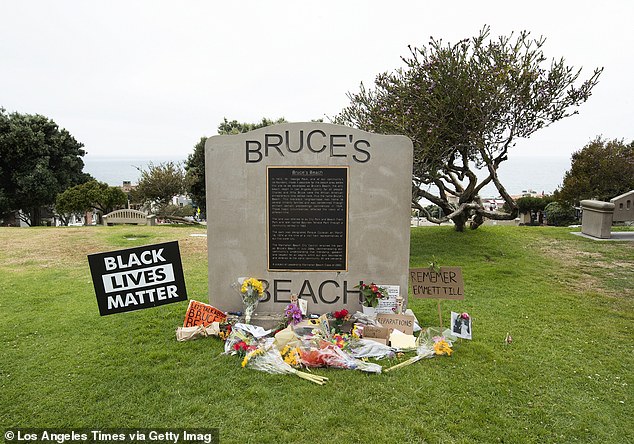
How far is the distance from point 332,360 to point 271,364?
734 mm

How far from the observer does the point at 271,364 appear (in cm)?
520

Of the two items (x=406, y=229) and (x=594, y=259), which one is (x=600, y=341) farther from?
(x=594, y=259)

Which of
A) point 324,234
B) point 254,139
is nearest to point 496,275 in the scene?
point 324,234

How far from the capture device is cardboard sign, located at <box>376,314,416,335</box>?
6.17 metres

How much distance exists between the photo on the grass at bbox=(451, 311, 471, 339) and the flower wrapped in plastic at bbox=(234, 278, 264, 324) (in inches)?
110

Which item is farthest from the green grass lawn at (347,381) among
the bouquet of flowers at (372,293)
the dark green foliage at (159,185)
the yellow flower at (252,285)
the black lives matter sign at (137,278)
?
the dark green foliage at (159,185)

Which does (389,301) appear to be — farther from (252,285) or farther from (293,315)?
(252,285)

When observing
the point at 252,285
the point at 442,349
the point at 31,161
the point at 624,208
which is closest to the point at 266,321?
the point at 252,285

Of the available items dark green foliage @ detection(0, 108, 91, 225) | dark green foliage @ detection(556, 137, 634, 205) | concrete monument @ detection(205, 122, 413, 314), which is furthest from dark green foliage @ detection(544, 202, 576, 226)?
dark green foliage @ detection(0, 108, 91, 225)

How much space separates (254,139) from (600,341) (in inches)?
227

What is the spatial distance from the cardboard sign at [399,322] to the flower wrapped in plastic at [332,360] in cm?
104

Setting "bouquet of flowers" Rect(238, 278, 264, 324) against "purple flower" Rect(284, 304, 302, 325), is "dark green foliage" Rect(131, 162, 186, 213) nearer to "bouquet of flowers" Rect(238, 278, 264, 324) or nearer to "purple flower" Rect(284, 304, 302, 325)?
"bouquet of flowers" Rect(238, 278, 264, 324)

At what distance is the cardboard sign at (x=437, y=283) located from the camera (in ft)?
20.6

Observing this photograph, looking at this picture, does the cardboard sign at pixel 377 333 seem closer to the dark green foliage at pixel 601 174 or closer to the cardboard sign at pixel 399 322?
the cardboard sign at pixel 399 322
